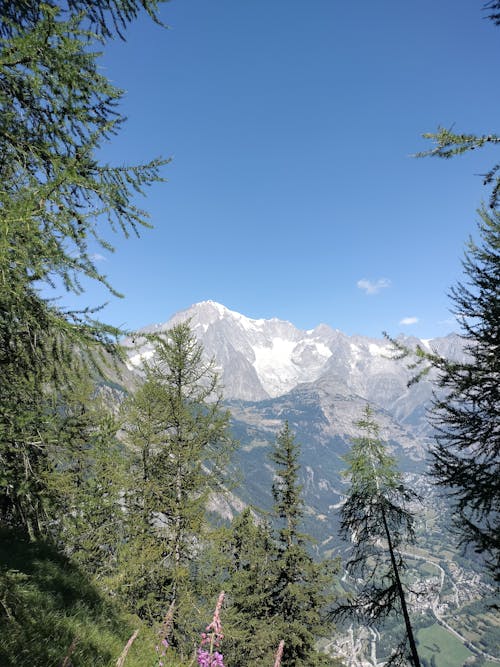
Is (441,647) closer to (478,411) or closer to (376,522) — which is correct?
(376,522)

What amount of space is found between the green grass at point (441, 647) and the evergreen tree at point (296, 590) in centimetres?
19758

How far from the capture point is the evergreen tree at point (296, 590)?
646 inches

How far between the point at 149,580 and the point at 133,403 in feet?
18.7

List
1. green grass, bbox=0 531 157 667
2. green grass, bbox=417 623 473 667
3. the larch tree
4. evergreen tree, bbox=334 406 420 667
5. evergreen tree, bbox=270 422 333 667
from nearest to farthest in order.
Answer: green grass, bbox=0 531 157 667, the larch tree, evergreen tree, bbox=334 406 420 667, evergreen tree, bbox=270 422 333 667, green grass, bbox=417 623 473 667

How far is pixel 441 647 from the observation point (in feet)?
531

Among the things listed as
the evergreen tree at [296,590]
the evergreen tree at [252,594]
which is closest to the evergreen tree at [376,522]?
the evergreen tree at [296,590]

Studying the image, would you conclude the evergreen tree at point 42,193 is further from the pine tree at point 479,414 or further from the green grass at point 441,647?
the green grass at point 441,647

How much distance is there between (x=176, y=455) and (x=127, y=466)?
1.69m

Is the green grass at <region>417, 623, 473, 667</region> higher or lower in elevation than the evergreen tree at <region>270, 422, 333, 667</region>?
lower

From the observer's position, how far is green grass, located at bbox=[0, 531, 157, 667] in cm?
347

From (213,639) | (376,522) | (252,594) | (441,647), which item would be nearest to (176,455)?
(376,522)

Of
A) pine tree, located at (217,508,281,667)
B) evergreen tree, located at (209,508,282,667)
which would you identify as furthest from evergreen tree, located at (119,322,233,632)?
pine tree, located at (217,508,281,667)

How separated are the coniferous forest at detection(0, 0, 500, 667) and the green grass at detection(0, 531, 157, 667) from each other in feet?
0.12

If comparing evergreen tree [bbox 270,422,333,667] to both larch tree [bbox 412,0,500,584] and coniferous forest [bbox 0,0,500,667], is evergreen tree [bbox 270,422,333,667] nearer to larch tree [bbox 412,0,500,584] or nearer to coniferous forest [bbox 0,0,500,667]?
coniferous forest [bbox 0,0,500,667]
